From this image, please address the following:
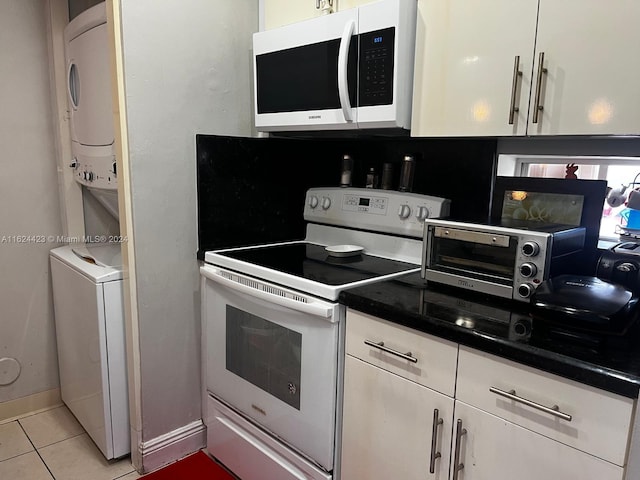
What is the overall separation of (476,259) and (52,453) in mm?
2000

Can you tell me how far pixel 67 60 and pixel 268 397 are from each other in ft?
5.92

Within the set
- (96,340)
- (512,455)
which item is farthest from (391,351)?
(96,340)

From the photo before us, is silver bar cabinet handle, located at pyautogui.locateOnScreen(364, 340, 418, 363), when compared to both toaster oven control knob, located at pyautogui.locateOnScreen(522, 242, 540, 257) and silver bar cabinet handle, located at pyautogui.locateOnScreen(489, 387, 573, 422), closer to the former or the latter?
silver bar cabinet handle, located at pyautogui.locateOnScreen(489, 387, 573, 422)

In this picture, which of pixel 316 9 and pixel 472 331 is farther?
pixel 316 9

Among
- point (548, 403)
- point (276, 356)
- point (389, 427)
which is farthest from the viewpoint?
point (276, 356)

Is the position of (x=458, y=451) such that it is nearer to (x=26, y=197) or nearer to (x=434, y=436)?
(x=434, y=436)

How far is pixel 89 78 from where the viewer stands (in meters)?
2.06

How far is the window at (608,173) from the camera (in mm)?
1483

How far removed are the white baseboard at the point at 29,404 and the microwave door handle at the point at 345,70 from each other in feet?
6.86

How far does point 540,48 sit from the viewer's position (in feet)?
4.14

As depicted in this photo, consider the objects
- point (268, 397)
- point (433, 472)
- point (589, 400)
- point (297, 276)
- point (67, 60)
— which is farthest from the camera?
point (67, 60)

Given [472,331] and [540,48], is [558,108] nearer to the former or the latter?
[540,48]

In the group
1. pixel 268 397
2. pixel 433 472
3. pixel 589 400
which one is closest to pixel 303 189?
pixel 268 397

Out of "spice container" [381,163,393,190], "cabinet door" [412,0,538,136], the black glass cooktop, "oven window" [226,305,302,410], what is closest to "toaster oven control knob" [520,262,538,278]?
"cabinet door" [412,0,538,136]
